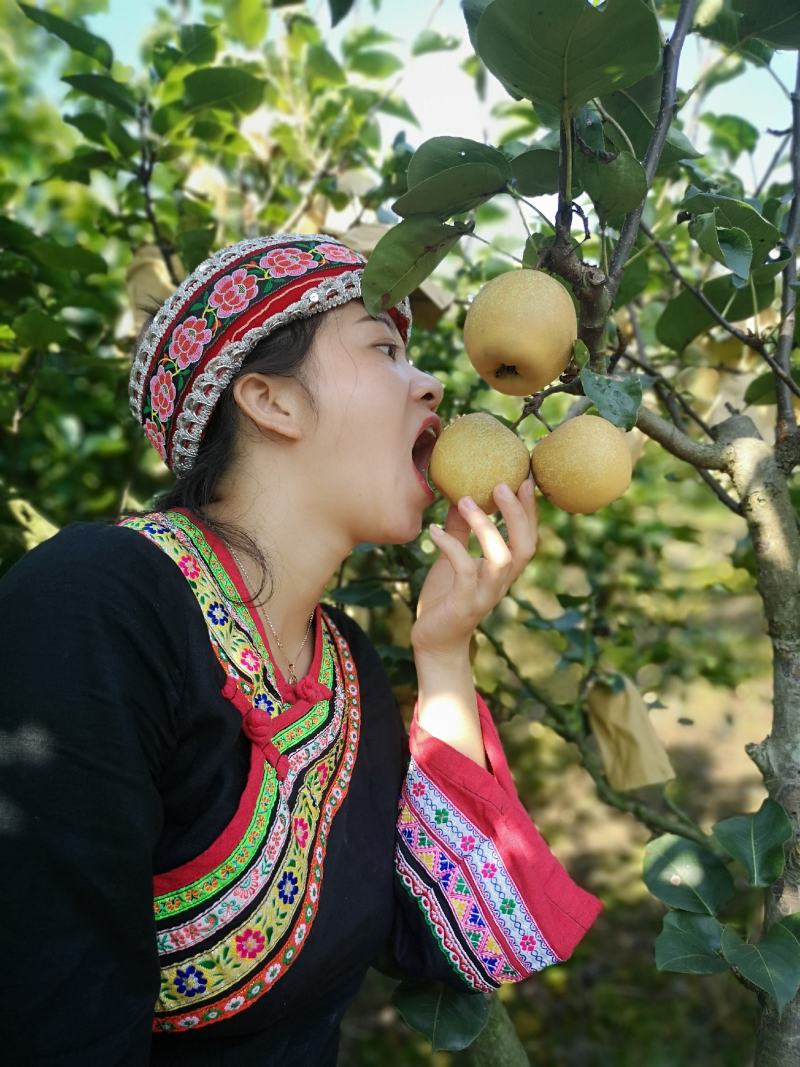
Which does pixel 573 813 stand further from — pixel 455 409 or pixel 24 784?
pixel 24 784

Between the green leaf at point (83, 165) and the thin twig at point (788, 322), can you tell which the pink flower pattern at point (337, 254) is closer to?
the thin twig at point (788, 322)

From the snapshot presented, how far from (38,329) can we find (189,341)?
0.66 meters

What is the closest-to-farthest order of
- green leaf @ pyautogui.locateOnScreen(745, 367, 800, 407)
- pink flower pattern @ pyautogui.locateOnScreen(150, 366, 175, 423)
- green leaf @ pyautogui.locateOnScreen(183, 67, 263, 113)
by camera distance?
pink flower pattern @ pyautogui.locateOnScreen(150, 366, 175, 423) < green leaf @ pyautogui.locateOnScreen(745, 367, 800, 407) < green leaf @ pyautogui.locateOnScreen(183, 67, 263, 113)

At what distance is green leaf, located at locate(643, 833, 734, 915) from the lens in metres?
1.09

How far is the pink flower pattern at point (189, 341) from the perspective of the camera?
1.18 metres

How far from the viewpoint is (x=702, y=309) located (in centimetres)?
135

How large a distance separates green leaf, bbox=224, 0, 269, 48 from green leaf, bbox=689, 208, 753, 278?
1541 millimetres

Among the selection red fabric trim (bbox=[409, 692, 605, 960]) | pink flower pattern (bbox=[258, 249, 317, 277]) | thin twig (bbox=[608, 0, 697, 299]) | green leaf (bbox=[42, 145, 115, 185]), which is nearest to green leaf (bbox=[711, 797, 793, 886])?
red fabric trim (bbox=[409, 692, 605, 960])

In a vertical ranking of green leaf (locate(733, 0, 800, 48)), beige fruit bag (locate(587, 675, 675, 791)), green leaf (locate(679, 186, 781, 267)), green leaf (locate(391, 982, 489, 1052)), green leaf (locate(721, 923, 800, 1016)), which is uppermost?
green leaf (locate(733, 0, 800, 48))

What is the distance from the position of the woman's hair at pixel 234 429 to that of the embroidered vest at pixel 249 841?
54mm

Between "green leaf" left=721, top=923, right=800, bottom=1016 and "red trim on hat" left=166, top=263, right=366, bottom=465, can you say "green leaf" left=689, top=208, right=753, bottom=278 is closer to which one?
"red trim on hat" left=166, top=263, right=366, bottom=465

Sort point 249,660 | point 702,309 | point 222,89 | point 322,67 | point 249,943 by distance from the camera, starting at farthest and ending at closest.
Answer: point 322,67
point 222,89
point 702,309
point 249,660
point 249,943

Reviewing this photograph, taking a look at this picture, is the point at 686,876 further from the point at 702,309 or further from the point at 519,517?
the point at 702,309

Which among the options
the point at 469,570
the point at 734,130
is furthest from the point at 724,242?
the point at 734,130
